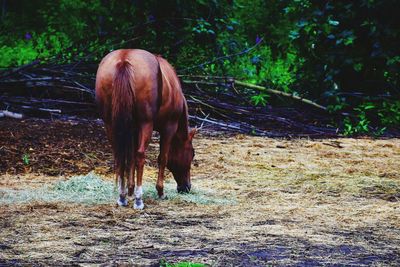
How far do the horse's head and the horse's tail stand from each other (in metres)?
1.06

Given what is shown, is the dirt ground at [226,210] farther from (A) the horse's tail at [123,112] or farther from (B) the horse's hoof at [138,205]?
(A) the horse's tail at [123,112]

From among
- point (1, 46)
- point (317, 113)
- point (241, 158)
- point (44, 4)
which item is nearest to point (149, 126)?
point (241, 158)

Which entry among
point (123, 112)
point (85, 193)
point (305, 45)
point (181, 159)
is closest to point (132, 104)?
point (123, 112)

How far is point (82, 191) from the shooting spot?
7.07 m

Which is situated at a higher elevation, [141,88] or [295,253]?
[141,88]

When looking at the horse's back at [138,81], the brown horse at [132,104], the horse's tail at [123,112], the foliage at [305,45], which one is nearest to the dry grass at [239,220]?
the brown horse at [132,104]

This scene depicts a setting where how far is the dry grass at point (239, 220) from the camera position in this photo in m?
4.76

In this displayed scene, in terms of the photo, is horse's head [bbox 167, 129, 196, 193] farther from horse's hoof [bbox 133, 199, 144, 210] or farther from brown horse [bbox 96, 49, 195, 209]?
horse's hoof [bbox 133, 199, 144, 210]

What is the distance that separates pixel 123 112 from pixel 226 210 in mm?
1122

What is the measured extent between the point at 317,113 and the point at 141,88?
6.38 m

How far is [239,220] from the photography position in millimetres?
5895

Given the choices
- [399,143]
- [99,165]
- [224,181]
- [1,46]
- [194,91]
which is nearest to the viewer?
[224,181]

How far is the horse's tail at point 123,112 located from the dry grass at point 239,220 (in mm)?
470

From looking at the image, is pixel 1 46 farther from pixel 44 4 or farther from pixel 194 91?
pixel 194 91
